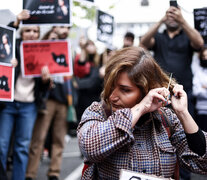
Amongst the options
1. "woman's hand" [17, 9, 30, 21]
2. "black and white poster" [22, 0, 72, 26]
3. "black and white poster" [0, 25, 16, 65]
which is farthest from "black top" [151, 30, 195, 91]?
"black and white poster" [0, 25, 16, 65]

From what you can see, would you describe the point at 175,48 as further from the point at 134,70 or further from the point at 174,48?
the point at 134,70

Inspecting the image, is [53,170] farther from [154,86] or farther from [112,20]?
[154,86]

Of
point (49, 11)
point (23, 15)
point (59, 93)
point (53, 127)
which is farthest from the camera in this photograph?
point (53, 127)

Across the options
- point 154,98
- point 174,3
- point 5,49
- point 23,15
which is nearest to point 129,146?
point 154,98

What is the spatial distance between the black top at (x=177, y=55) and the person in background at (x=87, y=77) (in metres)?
1.81

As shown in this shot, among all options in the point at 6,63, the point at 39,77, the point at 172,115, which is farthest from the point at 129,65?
the point at 39,77

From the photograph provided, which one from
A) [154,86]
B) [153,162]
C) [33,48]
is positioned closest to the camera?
[153,162]

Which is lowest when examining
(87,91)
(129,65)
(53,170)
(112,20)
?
(53,170)

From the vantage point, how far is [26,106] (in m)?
3.97

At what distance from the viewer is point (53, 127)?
4.89 metres

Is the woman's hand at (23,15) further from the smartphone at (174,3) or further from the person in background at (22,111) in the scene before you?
the smartphone at (174,3)

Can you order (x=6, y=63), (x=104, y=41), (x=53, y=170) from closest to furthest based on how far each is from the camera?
(x=6, y=63)
(x=53, y=170)
(x=104, y=41)

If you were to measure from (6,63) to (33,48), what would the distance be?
2.94 ft

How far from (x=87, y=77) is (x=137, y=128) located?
154 inches
